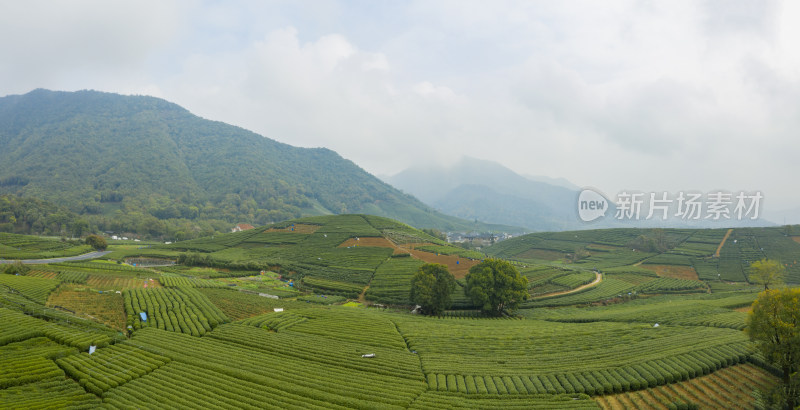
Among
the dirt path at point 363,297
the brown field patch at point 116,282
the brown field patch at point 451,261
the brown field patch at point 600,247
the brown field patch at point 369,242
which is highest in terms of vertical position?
the brown field patch at point 600,247

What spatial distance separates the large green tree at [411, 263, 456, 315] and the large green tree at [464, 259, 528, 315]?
4449mm

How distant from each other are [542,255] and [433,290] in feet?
304

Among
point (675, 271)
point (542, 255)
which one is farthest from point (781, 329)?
point (542, 255)

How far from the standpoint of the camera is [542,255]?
138 meters

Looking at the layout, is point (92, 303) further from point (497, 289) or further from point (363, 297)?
point (497, 289)

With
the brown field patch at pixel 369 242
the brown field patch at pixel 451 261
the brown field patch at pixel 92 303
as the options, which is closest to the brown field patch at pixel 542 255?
the brown field patch at pixel 451 261

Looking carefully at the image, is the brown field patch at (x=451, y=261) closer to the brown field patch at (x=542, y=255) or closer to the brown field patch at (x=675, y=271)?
the brown field patch at (x=675, y=271)

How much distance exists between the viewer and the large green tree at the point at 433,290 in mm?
58812

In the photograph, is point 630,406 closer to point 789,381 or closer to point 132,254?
point 789,381

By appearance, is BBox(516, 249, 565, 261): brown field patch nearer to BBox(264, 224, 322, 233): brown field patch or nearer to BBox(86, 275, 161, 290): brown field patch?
BBox(264, 224, 322, 233): brown field patch

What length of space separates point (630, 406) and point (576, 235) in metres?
131

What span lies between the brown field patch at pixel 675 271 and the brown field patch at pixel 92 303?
359ft

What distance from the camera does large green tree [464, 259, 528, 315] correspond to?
2350 inches

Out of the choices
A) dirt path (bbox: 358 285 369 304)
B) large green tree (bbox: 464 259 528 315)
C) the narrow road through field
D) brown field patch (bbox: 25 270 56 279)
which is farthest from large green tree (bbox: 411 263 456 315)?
the narrow road through field
